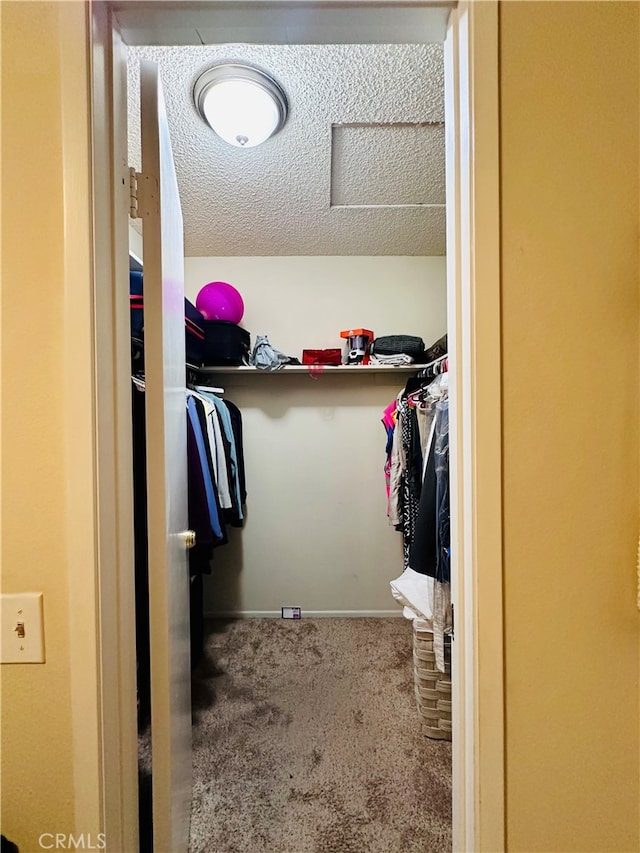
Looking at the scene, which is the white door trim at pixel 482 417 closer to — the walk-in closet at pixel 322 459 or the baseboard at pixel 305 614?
the walk-in closet at pixel 322 459

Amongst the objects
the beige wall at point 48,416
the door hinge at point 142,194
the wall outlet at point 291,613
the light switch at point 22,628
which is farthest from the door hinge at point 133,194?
the wall outlet at point 291,613

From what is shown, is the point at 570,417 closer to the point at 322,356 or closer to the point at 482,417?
the point at 482,417

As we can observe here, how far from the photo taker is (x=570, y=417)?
0.59m

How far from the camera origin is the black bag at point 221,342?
2018 mm

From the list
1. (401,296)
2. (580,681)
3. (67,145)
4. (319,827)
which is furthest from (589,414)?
(401,296)

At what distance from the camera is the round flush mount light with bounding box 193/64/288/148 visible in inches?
43.9

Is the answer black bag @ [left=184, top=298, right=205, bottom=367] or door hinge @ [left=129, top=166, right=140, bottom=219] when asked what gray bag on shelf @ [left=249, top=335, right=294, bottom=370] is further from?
door hinge @ [left=129, top=166, right=140, bottom=219]

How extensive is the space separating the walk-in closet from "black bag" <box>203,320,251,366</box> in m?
0.05

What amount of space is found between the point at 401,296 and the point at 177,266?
5.64 ft

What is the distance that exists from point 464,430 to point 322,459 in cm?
178

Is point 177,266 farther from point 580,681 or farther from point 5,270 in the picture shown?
point 580,681

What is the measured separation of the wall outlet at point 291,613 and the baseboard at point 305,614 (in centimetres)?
3

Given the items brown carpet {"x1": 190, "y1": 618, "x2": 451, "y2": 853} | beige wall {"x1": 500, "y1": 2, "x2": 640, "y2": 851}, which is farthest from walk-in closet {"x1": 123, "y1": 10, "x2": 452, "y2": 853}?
beige wall {"x1": 500, "y1": 2, "x2": 640, "y2": 851}

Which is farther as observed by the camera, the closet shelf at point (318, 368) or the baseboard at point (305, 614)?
the baseboard at point (305, 614)
